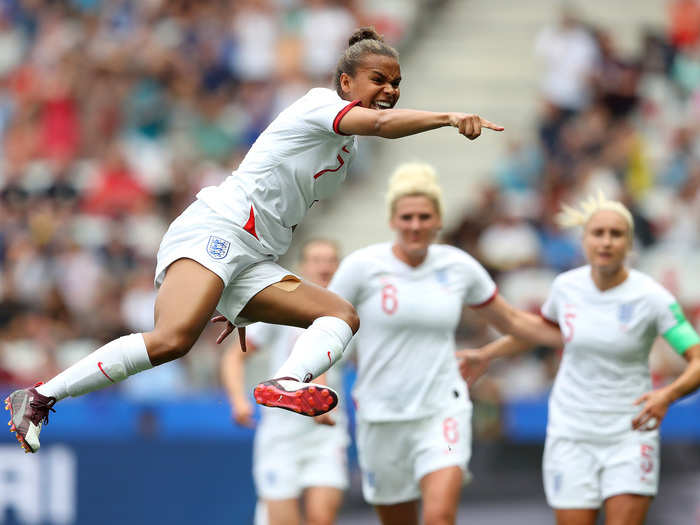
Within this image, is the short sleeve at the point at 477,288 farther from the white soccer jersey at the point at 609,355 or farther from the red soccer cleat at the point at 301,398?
the red soccer cleat at the point at 301,398

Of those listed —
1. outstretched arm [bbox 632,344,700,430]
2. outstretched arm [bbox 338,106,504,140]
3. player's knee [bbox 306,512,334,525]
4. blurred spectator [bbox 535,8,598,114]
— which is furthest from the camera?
blurred spectator [bbox 535,8,598,114]

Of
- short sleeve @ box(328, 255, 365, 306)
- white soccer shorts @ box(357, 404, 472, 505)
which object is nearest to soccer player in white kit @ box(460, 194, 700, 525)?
white soccer shorts @ box(357, 404, 472, 505)

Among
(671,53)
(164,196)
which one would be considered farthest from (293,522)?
(671,53)

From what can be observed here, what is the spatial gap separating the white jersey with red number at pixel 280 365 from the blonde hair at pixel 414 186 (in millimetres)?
1411

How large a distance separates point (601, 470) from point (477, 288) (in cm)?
129

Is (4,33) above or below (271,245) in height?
above

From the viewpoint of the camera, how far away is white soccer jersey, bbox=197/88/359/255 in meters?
6.09

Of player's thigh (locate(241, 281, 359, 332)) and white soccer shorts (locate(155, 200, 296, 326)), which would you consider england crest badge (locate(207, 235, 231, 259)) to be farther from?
player's thigh (locate(241, 281, 359, 332))

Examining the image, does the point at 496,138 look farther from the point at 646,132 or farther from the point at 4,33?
the point at 4,33

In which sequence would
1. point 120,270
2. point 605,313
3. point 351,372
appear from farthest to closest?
point 120,270
point 351,372
point 605,313

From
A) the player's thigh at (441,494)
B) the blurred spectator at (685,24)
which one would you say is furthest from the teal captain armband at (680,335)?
the blurred spectator at (685,24)

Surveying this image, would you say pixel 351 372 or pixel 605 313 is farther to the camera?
pixel 351 372

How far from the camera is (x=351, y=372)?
1087cm

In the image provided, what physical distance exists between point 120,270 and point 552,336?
6702 mm
